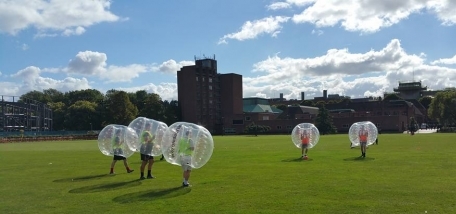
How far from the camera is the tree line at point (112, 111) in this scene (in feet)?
393

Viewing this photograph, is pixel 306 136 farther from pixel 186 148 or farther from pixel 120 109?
pixel 120 109

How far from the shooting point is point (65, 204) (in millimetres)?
12727

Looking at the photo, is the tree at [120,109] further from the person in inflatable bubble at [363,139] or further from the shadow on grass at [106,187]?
the shadow on grass at [106,187]

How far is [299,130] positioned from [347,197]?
15940 millimetres

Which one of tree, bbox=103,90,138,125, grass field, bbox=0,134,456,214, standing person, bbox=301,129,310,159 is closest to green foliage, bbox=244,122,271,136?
tree, bbox=103,90,138,125

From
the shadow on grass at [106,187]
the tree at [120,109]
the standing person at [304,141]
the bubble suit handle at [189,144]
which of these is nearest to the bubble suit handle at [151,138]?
the shadow on grass at [106,187]

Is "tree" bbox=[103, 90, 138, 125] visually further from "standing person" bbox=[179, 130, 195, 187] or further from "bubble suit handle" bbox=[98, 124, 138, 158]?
"standing person" bbox=[179, 130, 195, 187]

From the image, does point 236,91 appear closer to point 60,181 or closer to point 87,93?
point 87,93

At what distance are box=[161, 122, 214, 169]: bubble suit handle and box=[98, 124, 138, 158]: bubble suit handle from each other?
4.83 metres

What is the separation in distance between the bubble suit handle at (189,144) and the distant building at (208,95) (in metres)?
131

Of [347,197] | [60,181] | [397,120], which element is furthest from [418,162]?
[397,120]

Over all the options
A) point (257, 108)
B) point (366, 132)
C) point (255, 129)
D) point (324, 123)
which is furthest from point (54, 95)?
point (366, 132)

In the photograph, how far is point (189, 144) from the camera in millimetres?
14906

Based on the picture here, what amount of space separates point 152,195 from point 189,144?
82.6 inches
